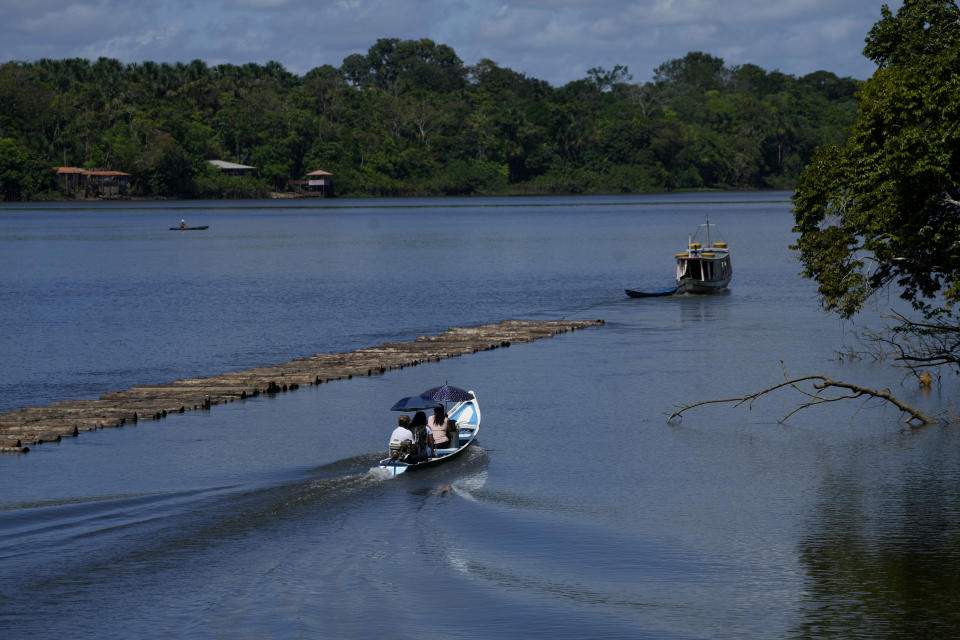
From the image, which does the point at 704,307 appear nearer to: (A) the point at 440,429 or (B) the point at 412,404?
(A) the point at 440,429

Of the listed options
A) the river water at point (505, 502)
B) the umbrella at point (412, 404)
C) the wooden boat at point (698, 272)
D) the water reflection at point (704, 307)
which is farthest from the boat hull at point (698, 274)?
the umbrella at point (412, 404)

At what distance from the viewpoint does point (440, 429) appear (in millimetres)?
34781

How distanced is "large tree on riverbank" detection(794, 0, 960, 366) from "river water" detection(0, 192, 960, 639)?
17.3ft

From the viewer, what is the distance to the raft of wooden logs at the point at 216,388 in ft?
124

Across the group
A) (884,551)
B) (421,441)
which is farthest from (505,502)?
(884,551)

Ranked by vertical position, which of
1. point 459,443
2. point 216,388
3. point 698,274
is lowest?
point 459,443

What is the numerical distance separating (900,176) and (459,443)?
16.4 metres

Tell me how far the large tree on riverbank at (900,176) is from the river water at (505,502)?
5263mm

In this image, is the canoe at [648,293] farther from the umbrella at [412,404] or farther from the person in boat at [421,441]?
the person in boat at [421,441]

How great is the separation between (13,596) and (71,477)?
9.15m

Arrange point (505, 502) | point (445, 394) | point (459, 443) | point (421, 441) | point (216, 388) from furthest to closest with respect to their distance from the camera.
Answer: point (216, 388) → point (459, 443) → point (445, 394) → point (421, 441) → point (505, 502)

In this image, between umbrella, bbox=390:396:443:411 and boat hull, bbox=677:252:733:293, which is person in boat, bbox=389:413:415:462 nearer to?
umbrella, bbox=390:396:443:411

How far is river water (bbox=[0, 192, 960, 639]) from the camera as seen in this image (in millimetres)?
23078

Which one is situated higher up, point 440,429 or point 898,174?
point 898,174
